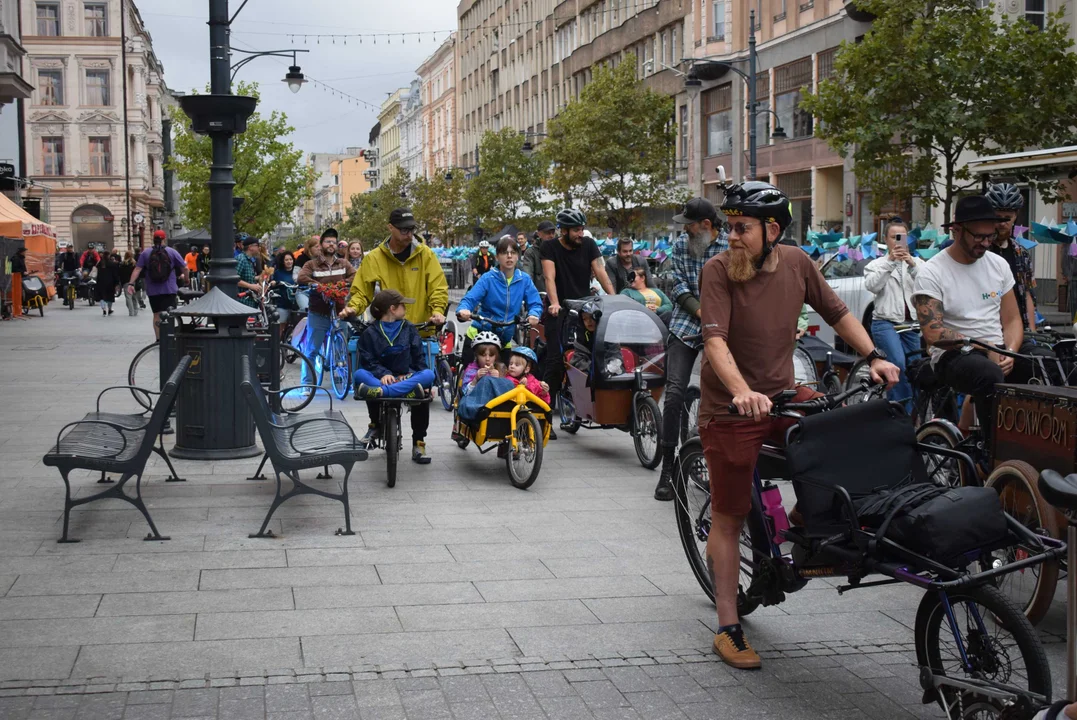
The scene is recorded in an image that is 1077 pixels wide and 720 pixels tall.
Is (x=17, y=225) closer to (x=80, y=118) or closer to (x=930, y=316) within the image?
(x=930, y=316)

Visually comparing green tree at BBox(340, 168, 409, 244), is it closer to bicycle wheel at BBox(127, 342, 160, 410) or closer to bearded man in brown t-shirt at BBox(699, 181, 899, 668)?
bicycle wheel at BBox(127, 342, 160, 410)

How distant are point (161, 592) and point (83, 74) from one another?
249 feet

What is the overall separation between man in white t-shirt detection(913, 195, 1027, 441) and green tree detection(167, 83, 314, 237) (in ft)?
195

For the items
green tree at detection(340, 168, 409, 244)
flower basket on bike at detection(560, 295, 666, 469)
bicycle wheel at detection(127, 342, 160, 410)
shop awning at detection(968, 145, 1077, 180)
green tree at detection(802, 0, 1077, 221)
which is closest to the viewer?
flower basket on bike at detection(560, 295, 666, 469)

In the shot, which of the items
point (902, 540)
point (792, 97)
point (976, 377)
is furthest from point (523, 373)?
point (792, 97)

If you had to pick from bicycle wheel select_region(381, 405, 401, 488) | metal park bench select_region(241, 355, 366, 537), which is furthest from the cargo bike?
metal park bench select_region(241, 355, 366, 537)

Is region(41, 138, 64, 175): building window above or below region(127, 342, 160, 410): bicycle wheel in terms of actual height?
above

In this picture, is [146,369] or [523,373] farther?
[146,369]

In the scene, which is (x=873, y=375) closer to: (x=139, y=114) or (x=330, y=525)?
(x=330, y=525)

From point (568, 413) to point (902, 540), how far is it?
298 inches

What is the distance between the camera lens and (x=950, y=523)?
4227 millimetres

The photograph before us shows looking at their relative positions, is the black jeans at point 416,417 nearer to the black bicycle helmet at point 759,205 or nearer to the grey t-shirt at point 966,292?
the grey t-shirt at point 966,292

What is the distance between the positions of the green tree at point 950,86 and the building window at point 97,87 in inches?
2354

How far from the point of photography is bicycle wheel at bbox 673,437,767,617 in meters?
5.79
